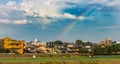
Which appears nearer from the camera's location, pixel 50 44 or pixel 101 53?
pixel 101 53

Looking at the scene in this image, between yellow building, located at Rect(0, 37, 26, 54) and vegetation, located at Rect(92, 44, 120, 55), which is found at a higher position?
yellow building, located at Rect(0, 37, 26, 54)

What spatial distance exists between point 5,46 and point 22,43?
6000 mm

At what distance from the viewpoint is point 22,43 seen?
10400 cm

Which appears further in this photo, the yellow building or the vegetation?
the vegetation

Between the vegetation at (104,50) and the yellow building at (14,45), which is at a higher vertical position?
the yellow building at (14,45)

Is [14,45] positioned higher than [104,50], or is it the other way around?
[14,45]

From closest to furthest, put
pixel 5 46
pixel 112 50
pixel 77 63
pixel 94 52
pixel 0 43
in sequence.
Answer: pixel 77 63
pixel 5 46
pixel 0 43
pixel 94 52
pixel 112 50

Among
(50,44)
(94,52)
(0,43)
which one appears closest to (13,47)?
(0,43)

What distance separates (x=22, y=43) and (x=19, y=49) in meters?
2.71

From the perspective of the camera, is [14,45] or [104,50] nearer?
[14,45]

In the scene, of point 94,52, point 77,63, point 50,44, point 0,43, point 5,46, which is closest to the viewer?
point 77,63

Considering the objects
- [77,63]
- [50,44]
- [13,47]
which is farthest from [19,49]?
[50,44]

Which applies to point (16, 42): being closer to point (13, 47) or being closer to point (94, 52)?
point (13, 47)

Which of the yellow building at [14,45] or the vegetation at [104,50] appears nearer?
the yellow building at [14,45]
